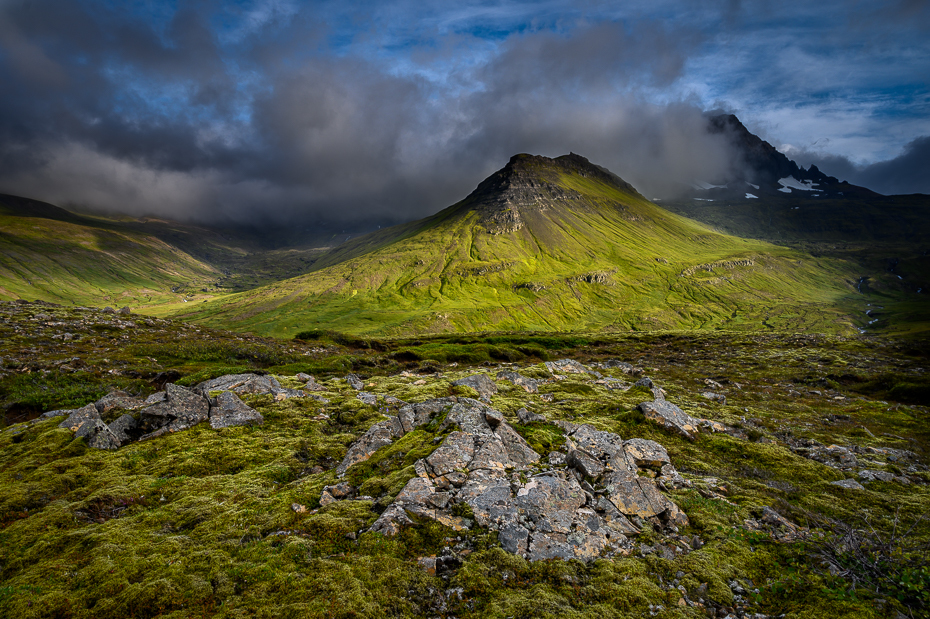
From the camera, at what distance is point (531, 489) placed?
1166cm

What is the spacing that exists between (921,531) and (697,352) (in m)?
80.2

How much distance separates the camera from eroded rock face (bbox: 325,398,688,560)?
33.2 ft

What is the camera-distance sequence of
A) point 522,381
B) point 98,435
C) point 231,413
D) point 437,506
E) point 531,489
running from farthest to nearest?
point 522,381 < point 231,413 < point 98,435 < point 531,489 < point 437,506

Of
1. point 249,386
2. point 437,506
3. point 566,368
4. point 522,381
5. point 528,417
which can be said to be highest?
point 437,506

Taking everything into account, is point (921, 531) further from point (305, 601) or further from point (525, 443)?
point (305, 601)

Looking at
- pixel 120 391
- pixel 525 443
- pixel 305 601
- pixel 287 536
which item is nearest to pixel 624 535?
pixel 525 443

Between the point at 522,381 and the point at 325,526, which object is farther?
the point at 522,381

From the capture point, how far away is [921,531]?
11383mm

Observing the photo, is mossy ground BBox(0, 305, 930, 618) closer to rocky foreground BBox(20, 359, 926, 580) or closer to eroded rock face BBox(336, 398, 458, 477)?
rocky foreground BBox(20, 359, 926, 580)

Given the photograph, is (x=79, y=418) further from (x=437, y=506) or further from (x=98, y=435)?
(x=437, y=506)

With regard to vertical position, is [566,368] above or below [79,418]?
below

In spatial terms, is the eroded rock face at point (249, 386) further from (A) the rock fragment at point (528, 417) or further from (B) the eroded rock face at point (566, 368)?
(B) the eroded rock face at point (566, 368)

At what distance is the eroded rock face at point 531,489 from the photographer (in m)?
10.1

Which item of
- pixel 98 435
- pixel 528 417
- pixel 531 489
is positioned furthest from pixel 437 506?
pixel 98 435
